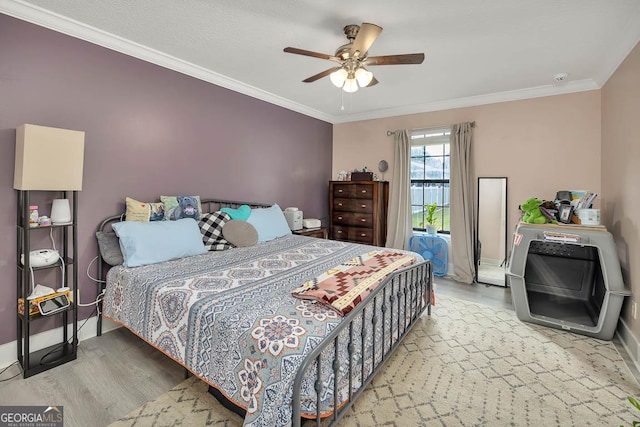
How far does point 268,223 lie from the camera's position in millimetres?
3764

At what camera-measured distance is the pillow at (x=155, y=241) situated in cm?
252

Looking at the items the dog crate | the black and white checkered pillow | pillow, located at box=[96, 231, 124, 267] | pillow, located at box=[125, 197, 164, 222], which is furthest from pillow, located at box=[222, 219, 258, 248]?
the dog crate

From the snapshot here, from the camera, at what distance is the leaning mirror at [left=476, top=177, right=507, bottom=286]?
4.18 m

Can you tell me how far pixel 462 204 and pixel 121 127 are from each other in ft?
13.9

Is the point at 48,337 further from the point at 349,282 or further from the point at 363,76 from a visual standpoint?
the point at 363,76

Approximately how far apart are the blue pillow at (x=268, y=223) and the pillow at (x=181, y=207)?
61 cm

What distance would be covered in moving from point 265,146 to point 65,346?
3.03 m

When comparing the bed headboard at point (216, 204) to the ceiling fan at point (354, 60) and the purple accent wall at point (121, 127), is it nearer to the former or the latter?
the purple accent wall at point (121, 127)

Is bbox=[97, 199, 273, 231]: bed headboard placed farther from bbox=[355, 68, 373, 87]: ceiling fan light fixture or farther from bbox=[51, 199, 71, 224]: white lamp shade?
bbox=[355, 68, 373, 87]: ceiling fan light fixture

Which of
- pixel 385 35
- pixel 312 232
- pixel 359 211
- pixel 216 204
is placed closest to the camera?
pixel 385 35

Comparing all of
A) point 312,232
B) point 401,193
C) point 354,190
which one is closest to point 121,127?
point 312,232

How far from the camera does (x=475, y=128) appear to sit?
4344mm

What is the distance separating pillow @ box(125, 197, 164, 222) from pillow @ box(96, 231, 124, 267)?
229 mm

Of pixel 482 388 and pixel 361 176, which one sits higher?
pixel 361 176
